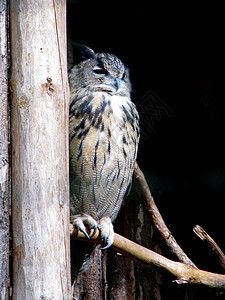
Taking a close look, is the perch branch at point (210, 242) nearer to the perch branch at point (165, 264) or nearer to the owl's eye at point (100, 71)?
the perch branch at point (165, 264)

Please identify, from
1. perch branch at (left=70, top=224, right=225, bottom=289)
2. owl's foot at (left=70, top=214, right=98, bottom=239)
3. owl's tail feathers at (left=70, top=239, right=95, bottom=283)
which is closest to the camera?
perch branch at (left=70, top=224, right=225, bottom=289)

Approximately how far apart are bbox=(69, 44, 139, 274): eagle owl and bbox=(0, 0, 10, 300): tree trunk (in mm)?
453

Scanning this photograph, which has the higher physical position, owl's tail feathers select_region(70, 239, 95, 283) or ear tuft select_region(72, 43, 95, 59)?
ear tuft select_region(72, 43, 95, 59)

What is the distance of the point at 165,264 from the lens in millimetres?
1690

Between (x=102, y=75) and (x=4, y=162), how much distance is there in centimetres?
82

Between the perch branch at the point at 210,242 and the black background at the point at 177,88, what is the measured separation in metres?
0.60

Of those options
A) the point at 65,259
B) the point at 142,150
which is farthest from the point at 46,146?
the point at 142,150

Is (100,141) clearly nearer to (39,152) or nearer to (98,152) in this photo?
Result: (98,152)

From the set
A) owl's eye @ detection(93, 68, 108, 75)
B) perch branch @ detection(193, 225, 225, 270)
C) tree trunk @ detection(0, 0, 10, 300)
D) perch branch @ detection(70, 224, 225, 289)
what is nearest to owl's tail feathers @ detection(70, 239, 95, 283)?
perch branch @ detection(70, 224, 225, 289)

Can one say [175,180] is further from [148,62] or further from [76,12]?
[76,12]

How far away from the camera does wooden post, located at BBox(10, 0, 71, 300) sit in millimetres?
1364

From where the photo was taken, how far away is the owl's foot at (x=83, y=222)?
1.80 meters

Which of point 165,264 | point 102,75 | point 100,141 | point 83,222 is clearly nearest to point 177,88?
point 102,75

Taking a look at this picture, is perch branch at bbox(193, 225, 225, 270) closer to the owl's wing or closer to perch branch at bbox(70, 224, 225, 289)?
perch branch at bbox(70, 224, 225, 289)
